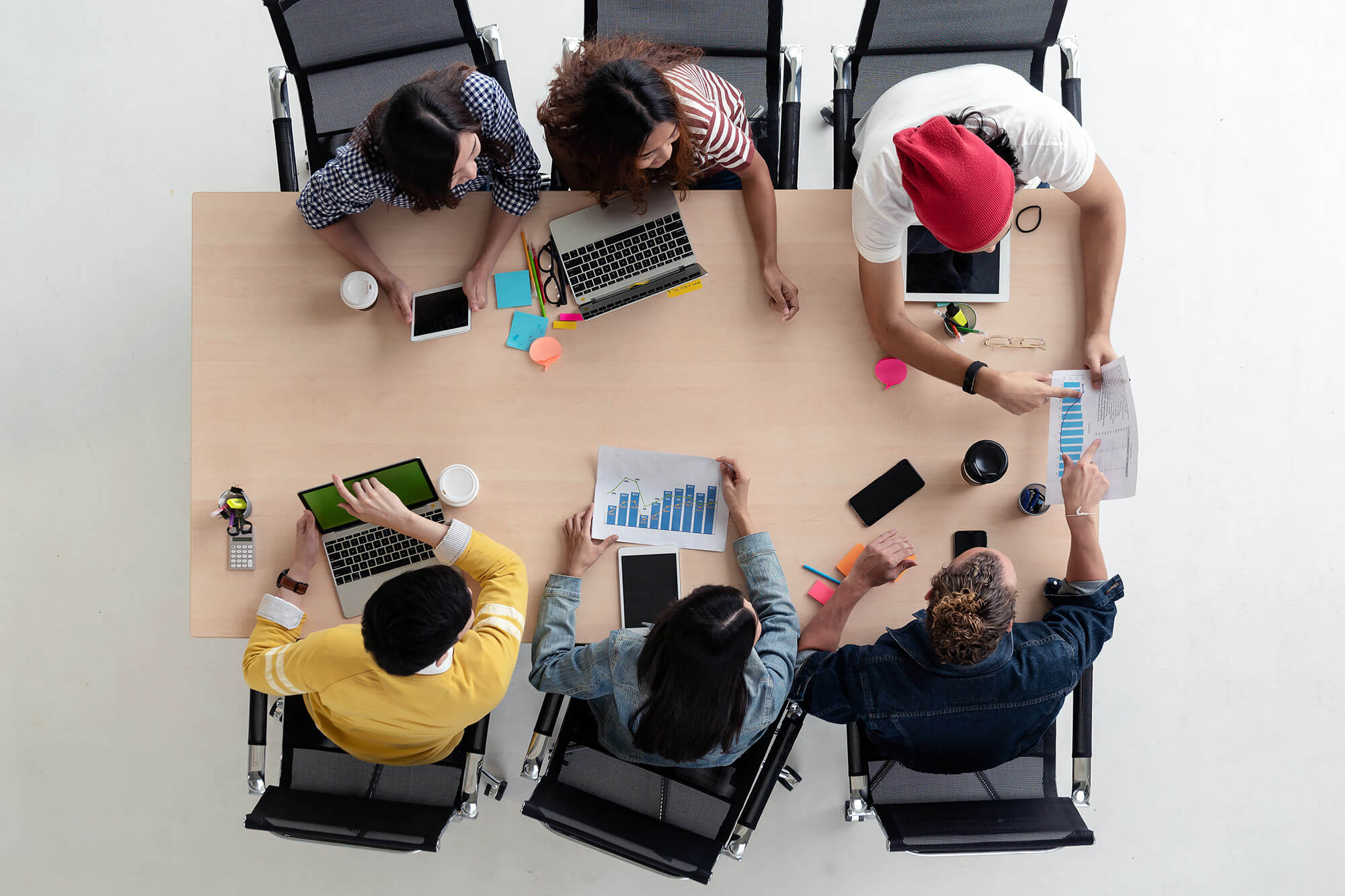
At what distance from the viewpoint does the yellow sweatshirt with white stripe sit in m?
1.48

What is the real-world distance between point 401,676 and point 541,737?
468mm

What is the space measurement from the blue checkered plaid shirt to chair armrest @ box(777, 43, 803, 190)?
0.61 meters

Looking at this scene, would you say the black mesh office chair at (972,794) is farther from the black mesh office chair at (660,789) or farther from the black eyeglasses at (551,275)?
the black eyeglasses at (551,275)

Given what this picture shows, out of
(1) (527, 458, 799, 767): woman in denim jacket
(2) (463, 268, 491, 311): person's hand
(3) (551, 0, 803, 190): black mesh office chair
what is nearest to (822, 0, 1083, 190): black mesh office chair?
(3) (551, 0, 803, 190): black mesh office chair

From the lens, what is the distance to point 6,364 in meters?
2.49

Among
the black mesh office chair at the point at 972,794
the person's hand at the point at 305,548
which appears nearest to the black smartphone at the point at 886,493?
the black mesh office chair at the point at 972,794

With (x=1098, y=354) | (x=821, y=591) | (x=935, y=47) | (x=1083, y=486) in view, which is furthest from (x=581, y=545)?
(x=935, y=47)

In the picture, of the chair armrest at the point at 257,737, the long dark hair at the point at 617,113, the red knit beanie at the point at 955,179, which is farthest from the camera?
the chair armrest at the point at 257,737

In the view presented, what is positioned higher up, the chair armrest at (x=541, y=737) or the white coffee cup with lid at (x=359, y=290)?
the white coffee cup with lid at (x=359, y=290)

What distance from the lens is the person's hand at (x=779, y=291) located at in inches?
67.0

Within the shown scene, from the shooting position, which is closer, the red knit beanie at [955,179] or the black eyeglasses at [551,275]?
the red knit beanie at [955,179]

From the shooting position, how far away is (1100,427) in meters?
1.69

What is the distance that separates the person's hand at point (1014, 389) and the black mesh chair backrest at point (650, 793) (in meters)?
0.92

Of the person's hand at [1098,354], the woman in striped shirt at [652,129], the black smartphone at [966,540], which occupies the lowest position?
the black smartphone at [966,540]
